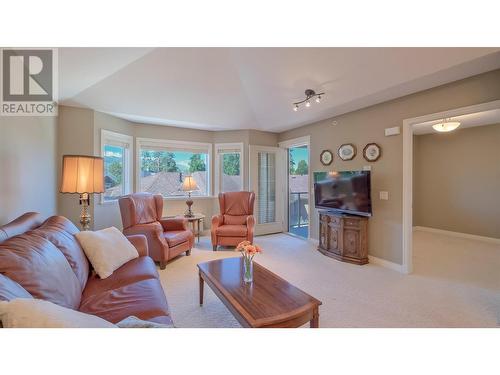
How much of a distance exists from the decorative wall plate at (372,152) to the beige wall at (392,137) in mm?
61

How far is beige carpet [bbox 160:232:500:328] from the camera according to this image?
75.5 inches

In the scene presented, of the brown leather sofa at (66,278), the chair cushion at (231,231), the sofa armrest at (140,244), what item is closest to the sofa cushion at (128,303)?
the brown leather sofa at (66,278)

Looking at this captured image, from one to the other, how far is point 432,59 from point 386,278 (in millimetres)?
2533

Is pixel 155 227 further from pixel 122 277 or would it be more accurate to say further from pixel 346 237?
pixel 346 237

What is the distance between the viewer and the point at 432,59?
7.23ft

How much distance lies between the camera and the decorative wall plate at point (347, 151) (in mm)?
3617

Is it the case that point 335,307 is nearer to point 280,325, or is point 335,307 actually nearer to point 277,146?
point 280,325

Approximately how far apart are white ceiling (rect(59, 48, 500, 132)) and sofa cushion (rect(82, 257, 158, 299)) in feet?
7.06

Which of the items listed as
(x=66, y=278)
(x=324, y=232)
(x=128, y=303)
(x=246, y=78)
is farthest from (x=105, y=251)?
(x=324, y=232)

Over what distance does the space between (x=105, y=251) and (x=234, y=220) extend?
95.2 inches

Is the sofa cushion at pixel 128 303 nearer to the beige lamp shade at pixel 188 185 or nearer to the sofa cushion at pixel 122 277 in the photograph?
the sofa cushion at pixel 122 277

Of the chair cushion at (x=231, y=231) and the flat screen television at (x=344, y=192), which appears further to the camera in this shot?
the chair cushion at (x=231, y=231)

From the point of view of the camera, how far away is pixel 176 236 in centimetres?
324
